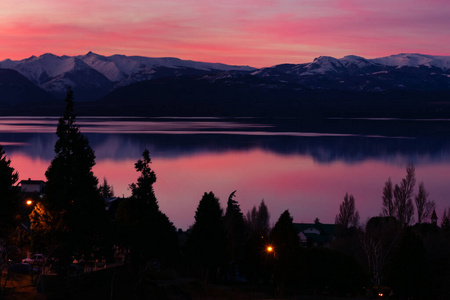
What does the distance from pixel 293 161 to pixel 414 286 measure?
354ft

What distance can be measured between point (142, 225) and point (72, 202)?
5.41 m

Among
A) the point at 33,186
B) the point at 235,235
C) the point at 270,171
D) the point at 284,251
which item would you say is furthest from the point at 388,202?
the point at 270,171

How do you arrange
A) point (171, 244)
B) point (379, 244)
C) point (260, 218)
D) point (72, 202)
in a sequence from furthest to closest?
1. point (260, 218)
2. point (379, 244)
3. point (171, 244)
4. point (72, 202)

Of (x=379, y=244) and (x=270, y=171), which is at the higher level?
(x=270, y=171)

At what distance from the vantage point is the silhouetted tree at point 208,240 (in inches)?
2200

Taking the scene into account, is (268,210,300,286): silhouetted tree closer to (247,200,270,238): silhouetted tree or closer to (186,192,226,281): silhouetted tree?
(186,192,226,281): silhouetted tree

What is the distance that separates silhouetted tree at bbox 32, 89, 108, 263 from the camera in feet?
145

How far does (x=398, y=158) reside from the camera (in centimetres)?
16512

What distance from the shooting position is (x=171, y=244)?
1966 inches

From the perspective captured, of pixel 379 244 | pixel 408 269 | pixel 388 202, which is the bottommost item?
pixel 379 244

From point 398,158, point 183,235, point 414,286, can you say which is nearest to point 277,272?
point 414,286

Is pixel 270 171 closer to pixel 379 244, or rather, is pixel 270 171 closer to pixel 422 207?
pixel 422 207

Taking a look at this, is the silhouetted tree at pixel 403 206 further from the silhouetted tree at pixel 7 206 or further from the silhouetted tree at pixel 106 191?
the silhouetted tree at pixel 7 206

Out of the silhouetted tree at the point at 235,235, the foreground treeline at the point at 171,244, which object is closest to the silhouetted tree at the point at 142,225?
the foreground treeline at the point at 171,244
